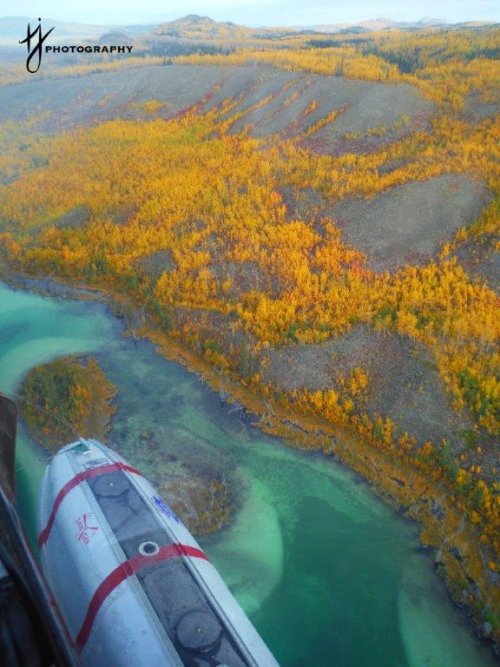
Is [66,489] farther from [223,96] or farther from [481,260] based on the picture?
[223,96]

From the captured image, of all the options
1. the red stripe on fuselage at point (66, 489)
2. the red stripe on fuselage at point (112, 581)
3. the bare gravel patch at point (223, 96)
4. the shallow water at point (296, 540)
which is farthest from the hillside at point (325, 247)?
the red stripe on fuselage at point (112, 581)

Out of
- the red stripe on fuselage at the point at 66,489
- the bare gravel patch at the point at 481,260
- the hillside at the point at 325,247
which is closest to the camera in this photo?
the red stripe on fuselage at the point at 66,489

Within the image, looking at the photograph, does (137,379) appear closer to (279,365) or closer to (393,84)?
(279,365)

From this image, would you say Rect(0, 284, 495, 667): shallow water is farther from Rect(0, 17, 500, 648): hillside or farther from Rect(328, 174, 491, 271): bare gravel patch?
Rect(328, 174, 491, 271): bare gravel patch

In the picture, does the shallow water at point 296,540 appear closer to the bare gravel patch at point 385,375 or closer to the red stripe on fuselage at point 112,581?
the bare gravel patch at point 385,375

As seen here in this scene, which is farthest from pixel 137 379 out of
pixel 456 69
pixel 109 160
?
pixel 456 69

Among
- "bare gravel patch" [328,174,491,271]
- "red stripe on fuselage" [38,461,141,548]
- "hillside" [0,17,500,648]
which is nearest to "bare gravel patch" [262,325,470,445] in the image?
"hillside" [0,17,500,648]

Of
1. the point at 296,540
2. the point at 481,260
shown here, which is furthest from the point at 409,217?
the point at 296,540
